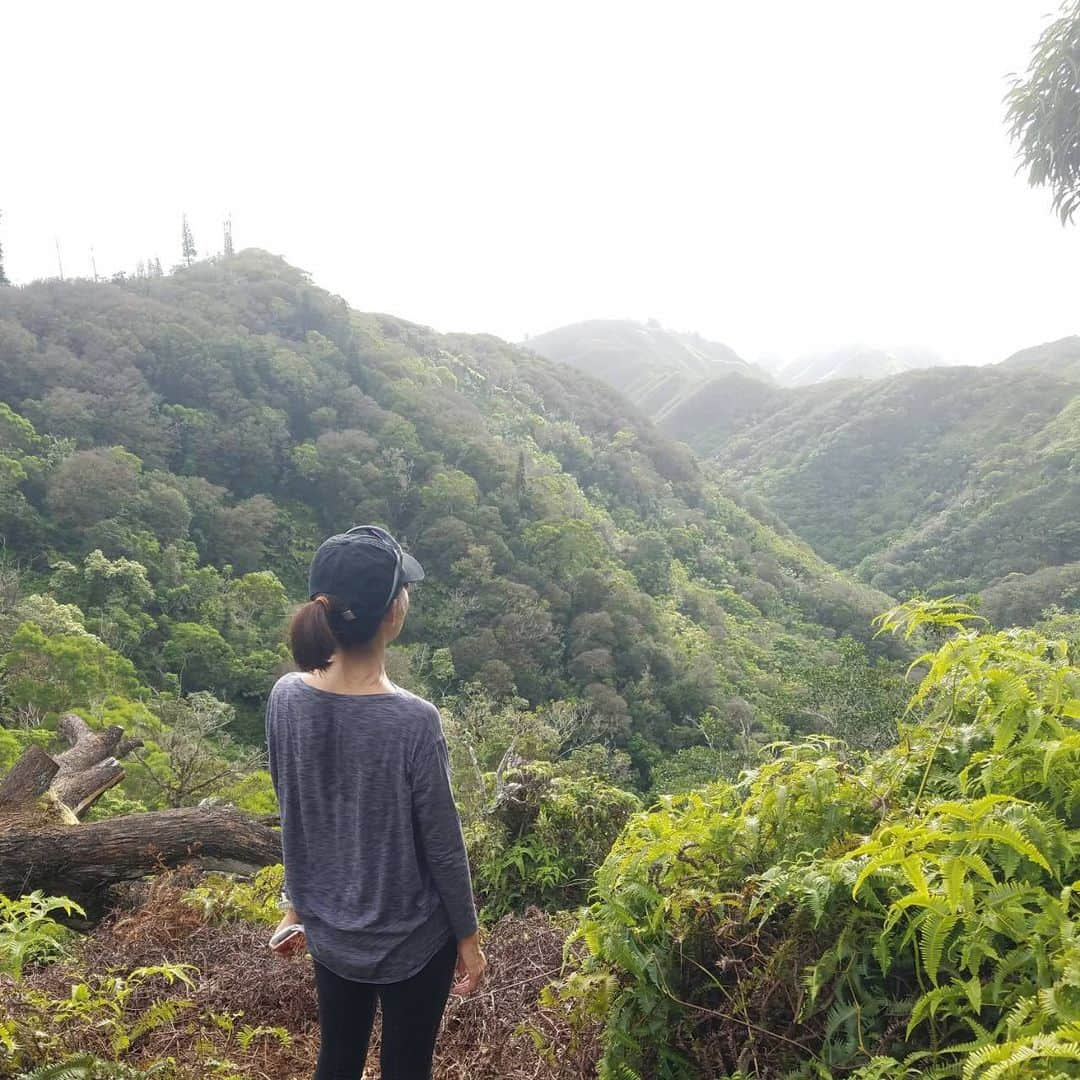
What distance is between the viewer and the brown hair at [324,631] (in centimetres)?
146

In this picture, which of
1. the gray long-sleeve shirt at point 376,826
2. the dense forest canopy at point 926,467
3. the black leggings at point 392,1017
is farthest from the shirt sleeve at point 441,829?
the dense forest canopy at point 926,467

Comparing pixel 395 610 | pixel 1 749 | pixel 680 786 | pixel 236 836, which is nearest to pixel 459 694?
pixel 680 786

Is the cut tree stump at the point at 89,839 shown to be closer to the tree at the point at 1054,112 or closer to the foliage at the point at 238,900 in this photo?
the foliage at the point at 238,900

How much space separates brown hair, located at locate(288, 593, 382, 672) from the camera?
1.46m

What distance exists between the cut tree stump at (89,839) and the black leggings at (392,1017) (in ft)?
8.50

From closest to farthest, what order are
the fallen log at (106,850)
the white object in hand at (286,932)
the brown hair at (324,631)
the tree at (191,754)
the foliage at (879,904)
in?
the foliage at (879,904) < the brown hair at (324,631) < the white object in hand at (286,932) < the fallen log at (106,850) < the tree at (191,754)

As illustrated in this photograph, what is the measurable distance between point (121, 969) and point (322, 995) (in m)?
1.45

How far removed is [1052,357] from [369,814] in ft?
235

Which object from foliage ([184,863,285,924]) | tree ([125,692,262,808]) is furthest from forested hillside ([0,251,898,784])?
foliage ([184,863,285,924])

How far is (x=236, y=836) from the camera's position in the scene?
4.10 meters

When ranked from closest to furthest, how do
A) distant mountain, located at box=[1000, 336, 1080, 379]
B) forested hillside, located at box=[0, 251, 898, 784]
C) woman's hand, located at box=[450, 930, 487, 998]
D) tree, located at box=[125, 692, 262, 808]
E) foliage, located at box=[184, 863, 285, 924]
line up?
woman's hand, located at box=[450, 930, 487, 998] < foliage, located at box=[184, 863, 285, 924] < tree, located at box=[125, 692, 262, 808] < forested hillside, located at box=[0, 251, 898, 784] < distant mountain, located at box=[1000, 336, 1080, 379]

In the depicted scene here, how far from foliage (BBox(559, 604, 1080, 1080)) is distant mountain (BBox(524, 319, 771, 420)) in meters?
69.7

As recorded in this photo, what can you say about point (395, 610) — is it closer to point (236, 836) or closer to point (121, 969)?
point (121, 969)

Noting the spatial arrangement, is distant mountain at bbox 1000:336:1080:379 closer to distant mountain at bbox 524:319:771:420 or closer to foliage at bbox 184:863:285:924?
distant mountain at bbox 524:319:771:420
